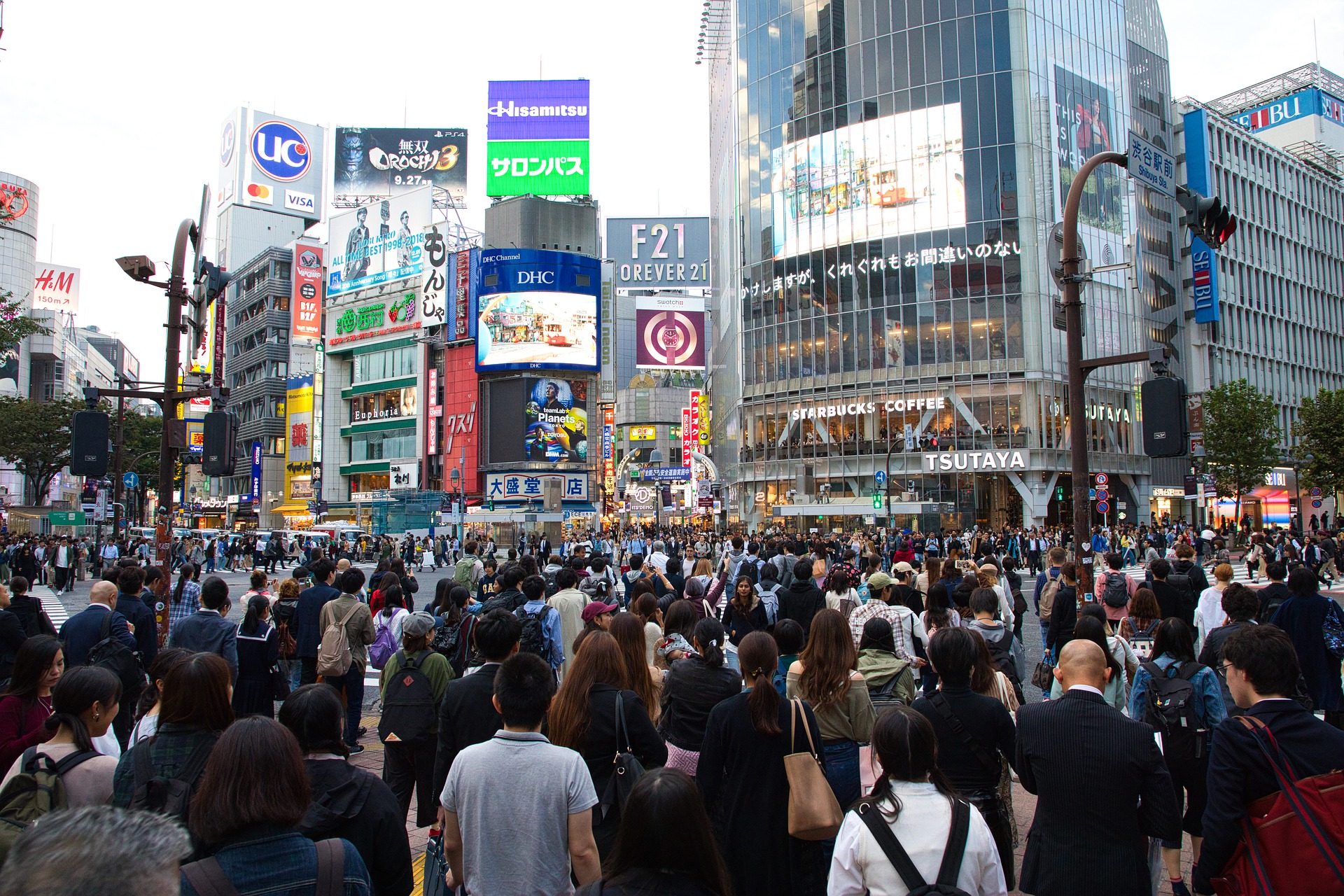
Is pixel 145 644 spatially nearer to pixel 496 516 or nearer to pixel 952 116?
pixel 496 516

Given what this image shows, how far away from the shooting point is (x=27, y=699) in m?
4.83

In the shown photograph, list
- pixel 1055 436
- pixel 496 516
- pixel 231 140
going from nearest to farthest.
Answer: pixel 1055 436, pixel 496 516, pixel 231 140

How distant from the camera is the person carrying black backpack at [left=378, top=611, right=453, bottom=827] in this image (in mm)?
6094

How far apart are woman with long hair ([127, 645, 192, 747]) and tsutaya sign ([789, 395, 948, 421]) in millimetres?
53654

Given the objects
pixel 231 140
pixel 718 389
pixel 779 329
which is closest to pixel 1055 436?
pixel 779 329

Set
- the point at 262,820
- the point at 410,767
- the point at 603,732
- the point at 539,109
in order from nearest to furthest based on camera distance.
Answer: the point at 262,820 < the point at 603,732 < the point at 410,767 < the point at 539,109

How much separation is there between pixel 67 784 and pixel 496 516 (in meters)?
55.6

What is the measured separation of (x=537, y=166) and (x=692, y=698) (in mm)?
84823

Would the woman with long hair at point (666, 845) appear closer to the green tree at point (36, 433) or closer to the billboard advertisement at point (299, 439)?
the green tree at point (36, 433)

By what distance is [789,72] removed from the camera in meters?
61.2

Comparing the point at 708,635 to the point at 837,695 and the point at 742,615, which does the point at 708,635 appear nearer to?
the point at 837,695

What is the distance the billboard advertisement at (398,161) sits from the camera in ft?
313

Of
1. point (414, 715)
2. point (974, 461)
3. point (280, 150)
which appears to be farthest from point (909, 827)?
point (280, 150)

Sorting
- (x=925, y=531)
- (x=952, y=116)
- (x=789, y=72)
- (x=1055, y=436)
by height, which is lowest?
(x=925, y=531)
